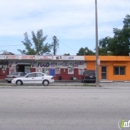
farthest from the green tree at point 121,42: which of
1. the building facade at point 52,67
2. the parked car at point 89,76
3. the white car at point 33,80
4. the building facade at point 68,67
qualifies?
the white car at point 33,80

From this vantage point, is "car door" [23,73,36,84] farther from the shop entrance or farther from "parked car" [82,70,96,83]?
the shop entrance

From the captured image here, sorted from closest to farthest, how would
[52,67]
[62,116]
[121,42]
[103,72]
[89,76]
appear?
[62,116], [89,76], [52,67], [103,72], [121,42]

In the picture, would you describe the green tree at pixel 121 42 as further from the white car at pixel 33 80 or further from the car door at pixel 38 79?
the car door at pixel 38 79

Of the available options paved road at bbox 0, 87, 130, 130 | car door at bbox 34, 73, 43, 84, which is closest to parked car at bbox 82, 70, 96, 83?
car door at bbox 34, 73, 43, 84

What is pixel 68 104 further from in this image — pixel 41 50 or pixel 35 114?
pixel 41 50

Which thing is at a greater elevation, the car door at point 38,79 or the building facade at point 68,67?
the building facade at point 68,67

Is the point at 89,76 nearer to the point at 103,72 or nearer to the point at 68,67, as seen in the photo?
the point at 68,67

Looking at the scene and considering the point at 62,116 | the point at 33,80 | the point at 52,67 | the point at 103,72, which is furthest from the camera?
the point at 103,72

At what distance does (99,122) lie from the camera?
8297mm

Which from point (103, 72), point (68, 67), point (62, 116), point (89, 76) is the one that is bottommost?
point (62, 116)

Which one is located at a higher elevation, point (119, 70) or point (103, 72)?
point (119, 70)

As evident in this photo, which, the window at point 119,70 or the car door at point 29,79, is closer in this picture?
the car door at point 29,79

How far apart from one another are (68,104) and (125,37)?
47954 millimetres

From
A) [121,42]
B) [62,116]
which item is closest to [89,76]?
[62,116]
